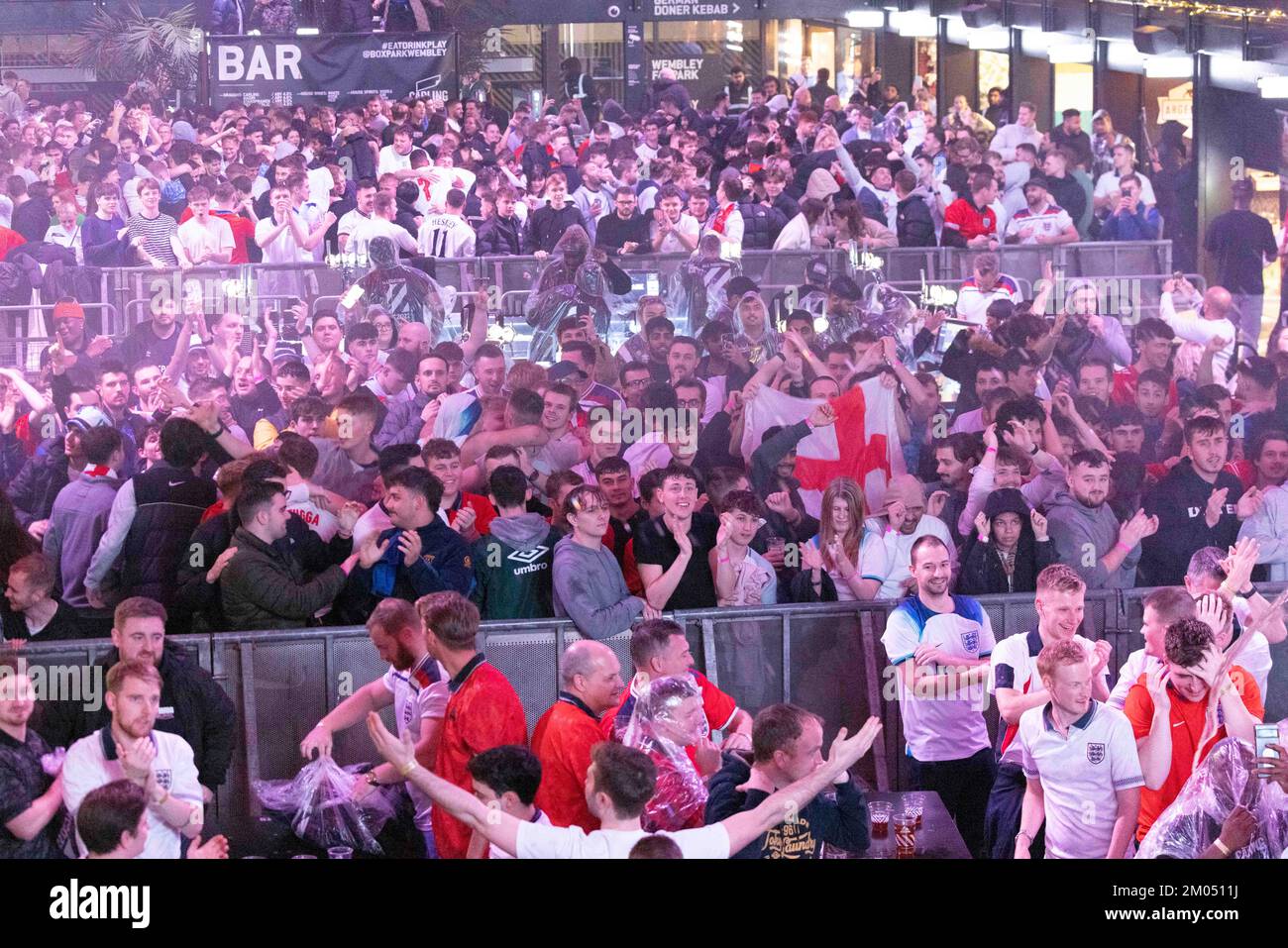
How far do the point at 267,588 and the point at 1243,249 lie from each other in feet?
17.6

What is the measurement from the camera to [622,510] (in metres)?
5.96

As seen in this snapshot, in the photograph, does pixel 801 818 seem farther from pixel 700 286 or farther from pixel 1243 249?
pixel 1243 249

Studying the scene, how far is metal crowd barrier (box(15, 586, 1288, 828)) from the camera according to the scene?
17.4 ft

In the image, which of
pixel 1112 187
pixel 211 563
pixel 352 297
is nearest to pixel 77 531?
pixel 211 563

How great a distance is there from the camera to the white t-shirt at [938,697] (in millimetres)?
5441

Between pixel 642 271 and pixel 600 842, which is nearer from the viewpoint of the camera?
pixel 600 842

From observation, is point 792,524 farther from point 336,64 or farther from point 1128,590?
point 336,64

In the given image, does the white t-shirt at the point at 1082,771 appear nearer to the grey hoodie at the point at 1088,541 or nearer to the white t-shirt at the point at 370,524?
the grey hoodie at the point at 1088,541

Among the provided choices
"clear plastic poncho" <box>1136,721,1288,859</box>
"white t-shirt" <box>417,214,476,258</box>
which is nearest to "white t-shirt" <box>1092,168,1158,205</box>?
"white t-shirt" <box>417,214,476,258</box>

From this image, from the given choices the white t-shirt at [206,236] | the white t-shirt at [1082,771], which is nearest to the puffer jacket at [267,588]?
the white t-shirt at [1082,771]

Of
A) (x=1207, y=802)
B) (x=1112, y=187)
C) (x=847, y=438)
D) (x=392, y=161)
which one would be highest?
(x=392, y=161)
